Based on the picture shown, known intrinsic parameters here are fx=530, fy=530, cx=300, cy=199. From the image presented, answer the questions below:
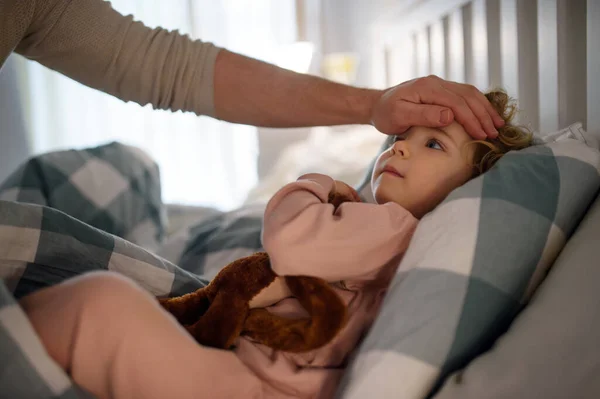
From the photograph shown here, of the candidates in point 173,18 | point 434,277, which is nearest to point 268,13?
point 173,18

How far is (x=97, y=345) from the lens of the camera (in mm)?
538

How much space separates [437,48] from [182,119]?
2019 mm

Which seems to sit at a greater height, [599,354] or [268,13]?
[268,13]

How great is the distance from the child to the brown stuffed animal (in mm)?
27

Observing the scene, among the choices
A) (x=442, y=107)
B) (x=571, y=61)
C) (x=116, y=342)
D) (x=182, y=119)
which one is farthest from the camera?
(x=182, y=119)

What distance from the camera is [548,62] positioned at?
0.98 meters

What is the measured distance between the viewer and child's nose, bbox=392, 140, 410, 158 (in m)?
0.83

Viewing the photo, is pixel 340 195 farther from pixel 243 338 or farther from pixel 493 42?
pixel 493 42

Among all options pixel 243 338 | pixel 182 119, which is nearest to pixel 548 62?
pixel 243 338

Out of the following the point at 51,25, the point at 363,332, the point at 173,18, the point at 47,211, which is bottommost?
the point at 363,332

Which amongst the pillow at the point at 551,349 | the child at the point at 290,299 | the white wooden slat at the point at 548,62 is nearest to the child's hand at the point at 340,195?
the child at the point at 290,299

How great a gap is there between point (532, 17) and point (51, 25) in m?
0.94

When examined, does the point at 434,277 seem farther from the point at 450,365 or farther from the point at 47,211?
the point at 47,211

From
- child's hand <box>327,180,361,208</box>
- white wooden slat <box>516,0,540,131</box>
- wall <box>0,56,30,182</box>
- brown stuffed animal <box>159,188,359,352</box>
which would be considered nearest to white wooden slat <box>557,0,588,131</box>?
white wooden slat <box>516,0,540,131</box>
